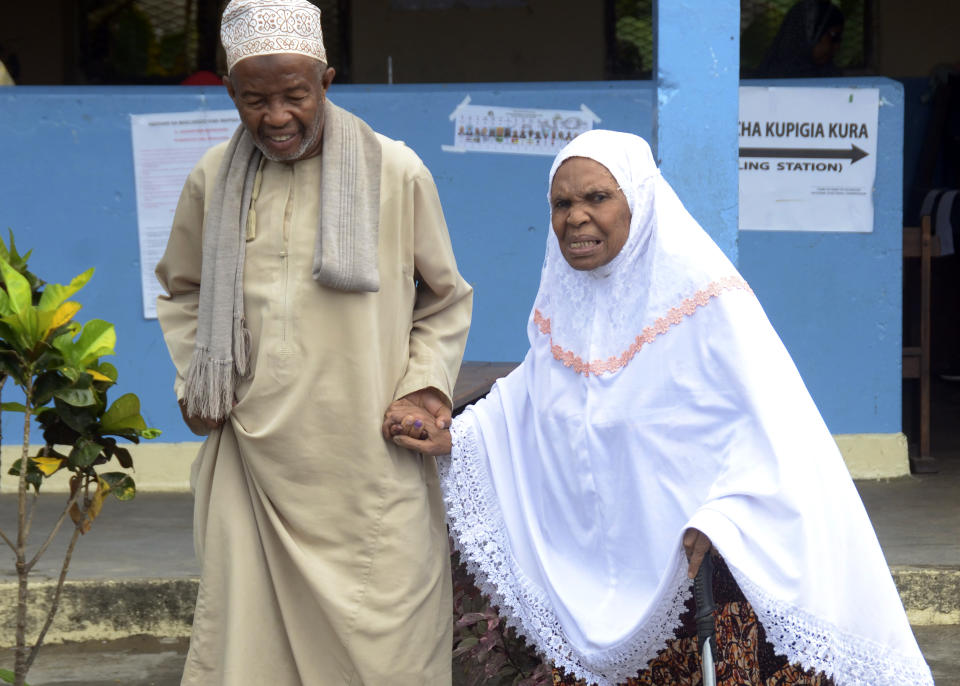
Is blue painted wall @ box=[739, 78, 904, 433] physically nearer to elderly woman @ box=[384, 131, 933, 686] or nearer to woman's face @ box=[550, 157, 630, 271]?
elderly woman @ box=[384, 131, 933, 686]

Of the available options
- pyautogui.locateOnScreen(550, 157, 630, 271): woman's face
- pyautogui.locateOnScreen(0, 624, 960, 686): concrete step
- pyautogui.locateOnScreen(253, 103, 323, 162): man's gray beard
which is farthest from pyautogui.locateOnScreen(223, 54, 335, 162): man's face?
pyautogui.locateOnScreen(0, 624, 960, 686): concrete step

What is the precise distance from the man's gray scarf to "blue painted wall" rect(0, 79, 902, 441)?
296cm

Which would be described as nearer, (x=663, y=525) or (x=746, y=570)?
(x=746, y=570)

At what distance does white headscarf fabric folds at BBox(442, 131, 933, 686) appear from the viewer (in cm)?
270

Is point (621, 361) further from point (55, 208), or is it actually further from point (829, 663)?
point (55, 208)

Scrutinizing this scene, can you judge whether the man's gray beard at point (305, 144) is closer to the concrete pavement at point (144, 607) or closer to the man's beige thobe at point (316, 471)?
the man's beige thobe at point (316, 471)

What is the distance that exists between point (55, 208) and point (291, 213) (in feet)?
10.9

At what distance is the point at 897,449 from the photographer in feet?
19.9

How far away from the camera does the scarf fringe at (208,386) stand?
2789 mm

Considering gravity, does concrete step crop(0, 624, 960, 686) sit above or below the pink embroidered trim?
below

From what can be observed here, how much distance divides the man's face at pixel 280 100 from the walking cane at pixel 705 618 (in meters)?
1.26

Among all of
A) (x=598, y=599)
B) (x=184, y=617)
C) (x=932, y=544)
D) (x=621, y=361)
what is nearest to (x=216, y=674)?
(x=598, y=599)

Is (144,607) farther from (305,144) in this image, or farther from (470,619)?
(305,144)

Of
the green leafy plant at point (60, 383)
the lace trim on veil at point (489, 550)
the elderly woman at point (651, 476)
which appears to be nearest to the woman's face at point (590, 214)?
the elderly woman at point (651, 476)
